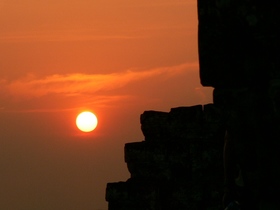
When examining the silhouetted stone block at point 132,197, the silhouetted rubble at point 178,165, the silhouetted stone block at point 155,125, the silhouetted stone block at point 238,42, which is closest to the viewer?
the silhouetted stone block at point 238,42

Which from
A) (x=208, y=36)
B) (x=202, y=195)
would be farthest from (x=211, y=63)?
(x=202, y=195)

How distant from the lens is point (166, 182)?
17.1m

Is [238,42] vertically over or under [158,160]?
over

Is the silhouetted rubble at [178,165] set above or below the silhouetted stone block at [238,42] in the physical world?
below

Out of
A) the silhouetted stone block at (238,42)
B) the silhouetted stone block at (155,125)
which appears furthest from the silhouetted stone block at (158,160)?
the silhouetted stone block at (238,42)

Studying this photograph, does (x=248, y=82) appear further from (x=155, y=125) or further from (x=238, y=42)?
(x=155, y=125)

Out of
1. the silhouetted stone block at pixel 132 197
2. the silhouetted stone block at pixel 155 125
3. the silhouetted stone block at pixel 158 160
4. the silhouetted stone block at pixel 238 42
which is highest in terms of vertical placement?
the silhouetted stone block at pixel 238 42

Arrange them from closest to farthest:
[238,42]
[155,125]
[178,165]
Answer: [238,42], [178,165], [155,125]

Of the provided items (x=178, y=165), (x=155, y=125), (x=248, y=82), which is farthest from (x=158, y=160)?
(x=248, y=82)

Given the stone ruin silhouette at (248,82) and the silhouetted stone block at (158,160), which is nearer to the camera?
the stone ruin silhouette at (248,82)

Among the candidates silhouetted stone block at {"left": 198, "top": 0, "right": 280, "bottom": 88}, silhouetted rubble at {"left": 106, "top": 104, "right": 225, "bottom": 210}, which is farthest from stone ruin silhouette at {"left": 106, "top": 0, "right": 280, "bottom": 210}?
silhouetted rubble at {"left": 106, "top": 104, "right": 225, "bottom": 210}

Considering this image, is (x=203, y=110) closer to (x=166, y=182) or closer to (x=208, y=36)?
(x=166, y=182)

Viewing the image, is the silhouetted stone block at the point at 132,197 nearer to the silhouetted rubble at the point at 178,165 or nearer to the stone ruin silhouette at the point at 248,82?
Answer: the silhouetted rubble at the point at 178,165

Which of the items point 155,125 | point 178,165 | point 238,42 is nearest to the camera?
point 238,42
